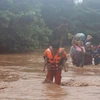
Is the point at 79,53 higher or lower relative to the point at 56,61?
higher

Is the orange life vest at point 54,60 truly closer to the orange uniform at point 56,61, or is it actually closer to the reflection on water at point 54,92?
the orange uniform at point 56,61

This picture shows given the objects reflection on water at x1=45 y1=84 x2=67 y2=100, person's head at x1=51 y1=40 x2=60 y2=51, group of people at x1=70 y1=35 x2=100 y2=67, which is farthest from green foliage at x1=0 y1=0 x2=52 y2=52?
reflection on water at x1=45 y1=84 x2=67 y2=100

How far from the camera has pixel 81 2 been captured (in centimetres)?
4303

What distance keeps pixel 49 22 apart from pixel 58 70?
30.6 metres

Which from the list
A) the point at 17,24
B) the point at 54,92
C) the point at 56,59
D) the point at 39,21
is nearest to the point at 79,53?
the point at 56,59

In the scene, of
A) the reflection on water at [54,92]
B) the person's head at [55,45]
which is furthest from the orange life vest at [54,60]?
the reflection on water at [54,92]

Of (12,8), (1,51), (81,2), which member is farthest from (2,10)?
(81,2)

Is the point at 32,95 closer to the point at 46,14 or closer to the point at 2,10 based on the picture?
the point at 2,10

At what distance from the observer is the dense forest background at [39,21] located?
950 inches

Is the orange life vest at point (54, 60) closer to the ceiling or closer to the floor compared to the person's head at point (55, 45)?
closer to the floor

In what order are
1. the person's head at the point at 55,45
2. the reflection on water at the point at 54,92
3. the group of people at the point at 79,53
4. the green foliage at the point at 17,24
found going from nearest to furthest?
the reflection on water at the point at 54,92 < the person's head at the point at 55,45 < the group of people at the point at 79,53 < the green foliage at the point at 17,24

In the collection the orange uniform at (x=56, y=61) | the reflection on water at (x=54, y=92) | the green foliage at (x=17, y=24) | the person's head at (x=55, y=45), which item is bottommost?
the reflection on water at (x=54, y=92)

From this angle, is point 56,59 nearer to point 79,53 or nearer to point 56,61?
point 56,61

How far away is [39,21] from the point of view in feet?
93.0
